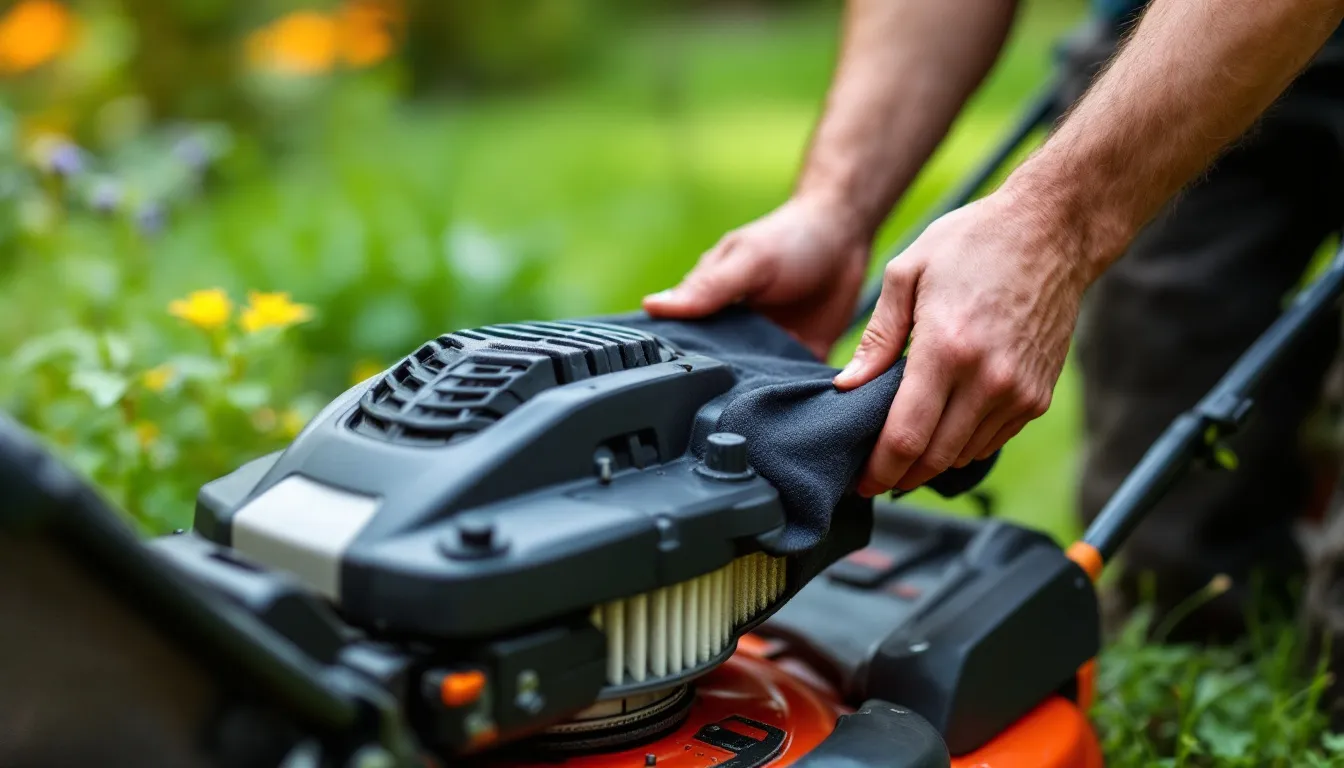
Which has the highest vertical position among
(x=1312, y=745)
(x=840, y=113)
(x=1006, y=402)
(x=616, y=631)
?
(x=840, y=113)

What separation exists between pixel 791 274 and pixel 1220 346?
2.86 feet

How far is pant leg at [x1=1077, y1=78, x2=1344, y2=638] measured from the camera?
2.04m

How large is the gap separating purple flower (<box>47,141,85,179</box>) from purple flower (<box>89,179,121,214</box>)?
51 mm

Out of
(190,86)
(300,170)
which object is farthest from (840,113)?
(190,86)

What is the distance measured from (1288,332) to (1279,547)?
809mm

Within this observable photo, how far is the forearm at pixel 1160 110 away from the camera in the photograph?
1.23m

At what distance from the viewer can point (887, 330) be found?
1261 mm

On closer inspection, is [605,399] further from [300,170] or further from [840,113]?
[300,170]

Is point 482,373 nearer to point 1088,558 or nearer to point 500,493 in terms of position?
point 500,493

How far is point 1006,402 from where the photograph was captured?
123 centimetres

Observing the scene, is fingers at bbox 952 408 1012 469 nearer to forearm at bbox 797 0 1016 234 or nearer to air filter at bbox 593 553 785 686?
air filter at bbox 593 553 785 686

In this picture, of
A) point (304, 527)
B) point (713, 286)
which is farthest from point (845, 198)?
point (304, 527)

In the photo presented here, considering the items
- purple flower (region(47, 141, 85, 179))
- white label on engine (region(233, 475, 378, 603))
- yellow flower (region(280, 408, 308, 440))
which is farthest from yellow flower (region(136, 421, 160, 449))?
white label on engine (region(233, 475, 378, 603))

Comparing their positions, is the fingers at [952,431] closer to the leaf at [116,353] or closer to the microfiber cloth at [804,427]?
the microfiber cloth at [804,427]
